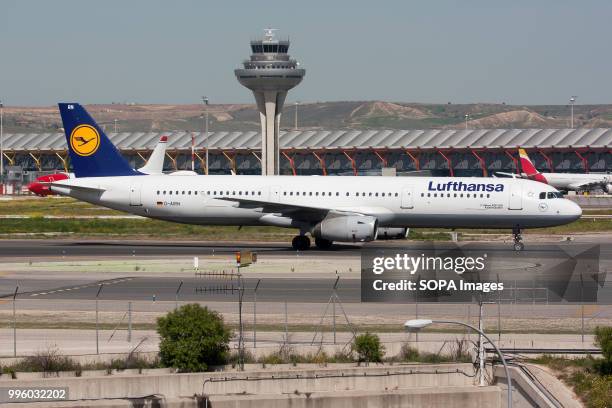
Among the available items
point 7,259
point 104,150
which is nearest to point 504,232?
point 104,150

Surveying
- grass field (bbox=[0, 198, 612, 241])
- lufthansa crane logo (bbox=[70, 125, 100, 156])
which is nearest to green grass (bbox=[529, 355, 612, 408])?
grass field (bbox=[0, 198, 612, 241])

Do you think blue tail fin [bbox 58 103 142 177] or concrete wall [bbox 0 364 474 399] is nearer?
concrete wall [bbox 0 364 474 399]

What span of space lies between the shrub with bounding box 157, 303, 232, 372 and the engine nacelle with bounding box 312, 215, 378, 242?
26.3 m

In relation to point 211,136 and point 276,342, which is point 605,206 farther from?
point 211,136

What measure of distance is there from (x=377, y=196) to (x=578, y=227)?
22.7 m

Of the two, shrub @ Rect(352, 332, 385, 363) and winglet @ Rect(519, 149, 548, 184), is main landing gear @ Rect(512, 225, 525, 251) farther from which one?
winglet @ Rect(519, 149, 548, 184)

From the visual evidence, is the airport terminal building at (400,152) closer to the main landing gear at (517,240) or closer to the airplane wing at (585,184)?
the airplane wing at (585,184)

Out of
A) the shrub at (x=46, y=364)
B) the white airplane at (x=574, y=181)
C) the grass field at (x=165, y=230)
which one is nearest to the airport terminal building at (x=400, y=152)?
the white airplane at (x=574, y=181)

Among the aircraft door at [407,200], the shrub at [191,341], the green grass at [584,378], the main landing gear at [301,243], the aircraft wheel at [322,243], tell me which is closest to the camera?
the green grass at [584,378]

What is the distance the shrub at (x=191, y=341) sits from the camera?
101 feet

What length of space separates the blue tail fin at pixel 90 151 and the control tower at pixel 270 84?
70.0 m

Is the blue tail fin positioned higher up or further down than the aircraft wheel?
higher up

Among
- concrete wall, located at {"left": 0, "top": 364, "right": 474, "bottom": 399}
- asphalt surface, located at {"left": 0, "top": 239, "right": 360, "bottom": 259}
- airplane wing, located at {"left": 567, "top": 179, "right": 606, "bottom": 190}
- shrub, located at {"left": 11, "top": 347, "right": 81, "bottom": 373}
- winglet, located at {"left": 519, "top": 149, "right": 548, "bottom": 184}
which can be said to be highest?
winglet, located at {"left": 519, "top": 149, "right": 548, "bottom": 184}

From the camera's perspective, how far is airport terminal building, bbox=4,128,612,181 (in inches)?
6703
